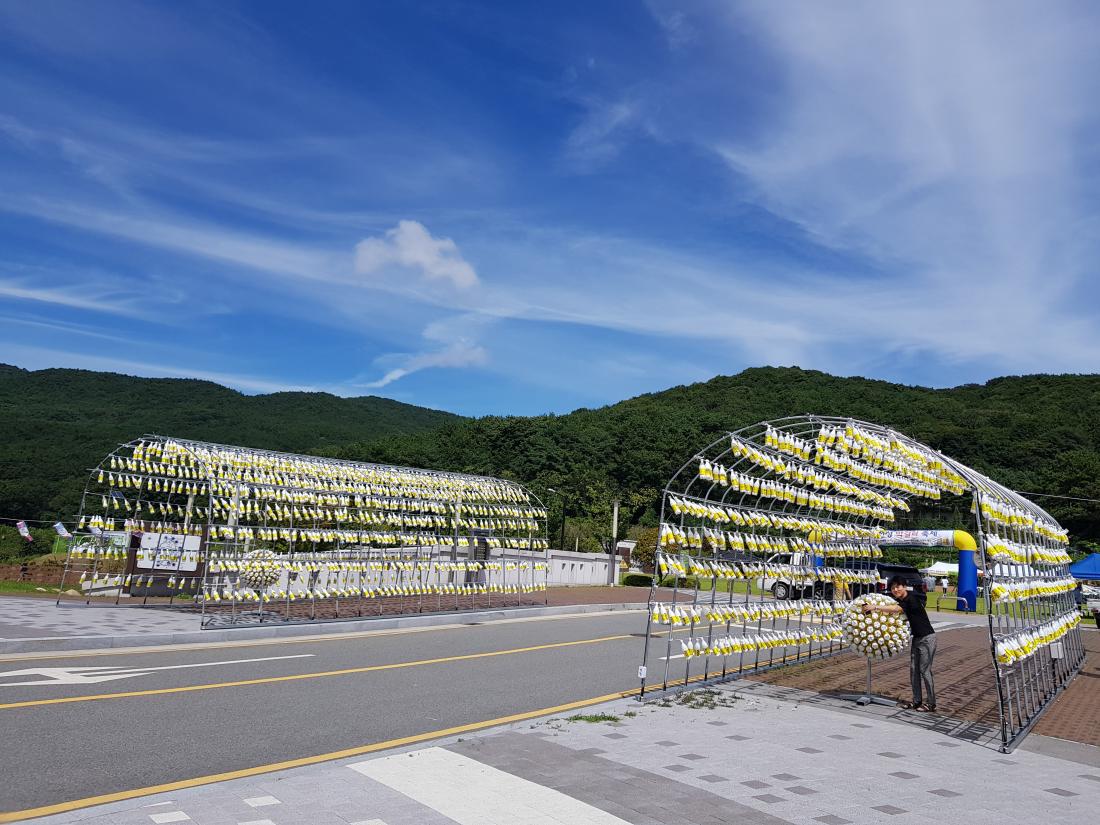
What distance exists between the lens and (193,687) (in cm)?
974

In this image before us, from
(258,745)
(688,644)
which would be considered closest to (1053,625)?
(688,644)

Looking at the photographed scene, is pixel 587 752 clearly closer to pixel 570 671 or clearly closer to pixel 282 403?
pixel 570 671

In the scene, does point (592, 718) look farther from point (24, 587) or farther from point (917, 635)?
point (24, 587)

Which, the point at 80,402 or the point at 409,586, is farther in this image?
the point at 80,402

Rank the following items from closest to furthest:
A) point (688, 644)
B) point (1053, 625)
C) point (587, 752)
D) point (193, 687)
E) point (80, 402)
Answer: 1. point (587, 752)
2. point (193, 687)
3. point (688, 644)
4. point (1053, 625)
5. point (80, 402)

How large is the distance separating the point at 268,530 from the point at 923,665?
13.4 meters

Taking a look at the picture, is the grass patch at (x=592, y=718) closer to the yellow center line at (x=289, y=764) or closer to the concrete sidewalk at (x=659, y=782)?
the concrete sidewalk at (x=659, y=782)

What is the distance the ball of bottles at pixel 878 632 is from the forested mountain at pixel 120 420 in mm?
51810

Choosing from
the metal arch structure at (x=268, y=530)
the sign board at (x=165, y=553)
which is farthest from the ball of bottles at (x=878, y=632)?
the sign board at (x=165, y=553)

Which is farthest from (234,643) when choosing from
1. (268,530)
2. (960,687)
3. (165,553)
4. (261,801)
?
(960,687)

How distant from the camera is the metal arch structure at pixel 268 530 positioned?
16859 millimetres

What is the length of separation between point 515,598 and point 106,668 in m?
16.0

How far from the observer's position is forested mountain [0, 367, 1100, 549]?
58781 mm

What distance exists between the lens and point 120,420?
88188mm
